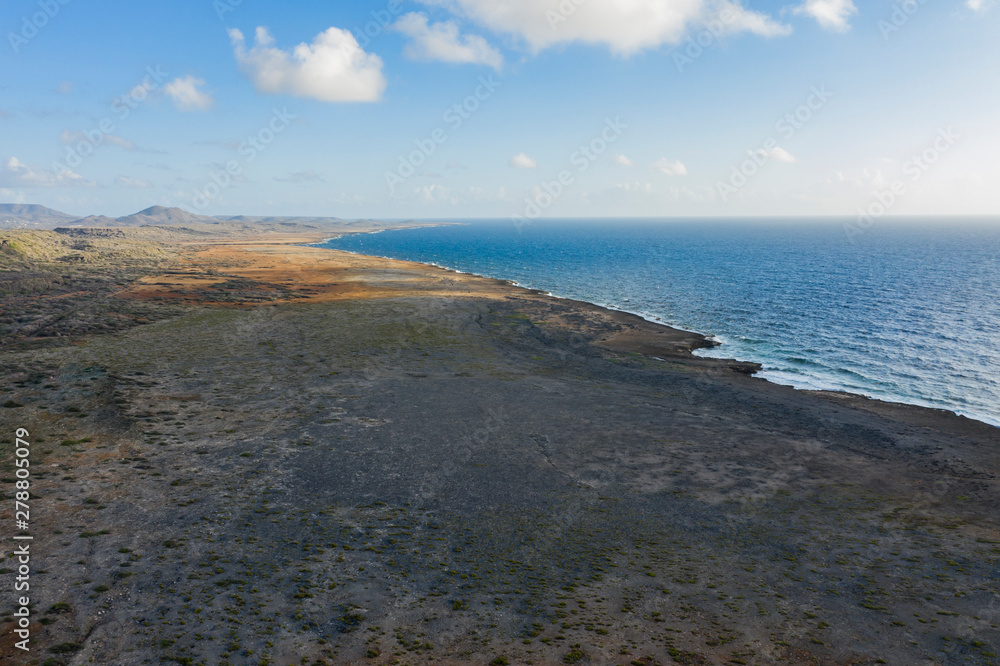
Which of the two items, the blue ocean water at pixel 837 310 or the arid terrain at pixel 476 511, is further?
the blue ocean water at pixel 837 310

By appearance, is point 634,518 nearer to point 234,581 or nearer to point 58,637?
point 234,581

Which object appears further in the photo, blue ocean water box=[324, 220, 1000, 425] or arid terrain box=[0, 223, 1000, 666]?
blue ocean water box=[324, 220, 1000, 425]

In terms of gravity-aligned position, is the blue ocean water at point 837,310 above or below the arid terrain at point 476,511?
above

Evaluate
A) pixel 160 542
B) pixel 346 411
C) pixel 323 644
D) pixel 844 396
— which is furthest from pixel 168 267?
pixel 844 396

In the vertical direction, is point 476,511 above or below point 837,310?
below

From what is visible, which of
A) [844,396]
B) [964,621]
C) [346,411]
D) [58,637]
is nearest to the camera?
[58,637]

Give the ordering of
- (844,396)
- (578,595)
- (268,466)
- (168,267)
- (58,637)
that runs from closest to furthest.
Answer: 1. (58,637)
2. (578,595)
3. (268,466)
4. (844,396)
5. (168,267)

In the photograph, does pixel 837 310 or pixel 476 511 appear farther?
pixel 837 310

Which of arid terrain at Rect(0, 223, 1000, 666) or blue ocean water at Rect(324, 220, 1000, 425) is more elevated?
blue ocean water at Rect(324, 220, 1000, 425)
